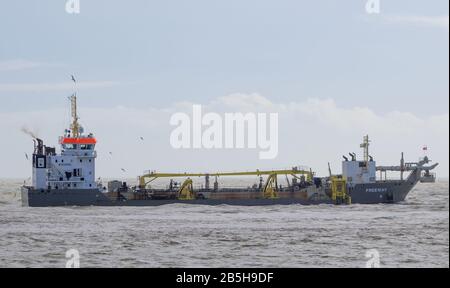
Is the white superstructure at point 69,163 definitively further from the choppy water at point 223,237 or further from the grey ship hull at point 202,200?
the choppy water at point 223,237

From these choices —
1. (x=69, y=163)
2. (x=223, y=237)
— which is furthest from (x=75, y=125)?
(x=223, y=237)

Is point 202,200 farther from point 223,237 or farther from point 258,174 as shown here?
point 223,237

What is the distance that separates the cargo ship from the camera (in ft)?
217

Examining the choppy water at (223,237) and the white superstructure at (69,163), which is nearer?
the choppy water at (223,237)

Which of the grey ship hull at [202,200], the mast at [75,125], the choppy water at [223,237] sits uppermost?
the mast at [75,125]

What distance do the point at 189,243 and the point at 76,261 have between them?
805 centimetres

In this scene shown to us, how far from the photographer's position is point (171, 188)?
71375 millimetres

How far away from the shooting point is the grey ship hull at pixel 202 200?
65125mm

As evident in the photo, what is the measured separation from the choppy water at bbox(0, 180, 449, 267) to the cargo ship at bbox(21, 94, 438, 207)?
4950 millimetres

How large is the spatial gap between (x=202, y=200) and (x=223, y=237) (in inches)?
1135
